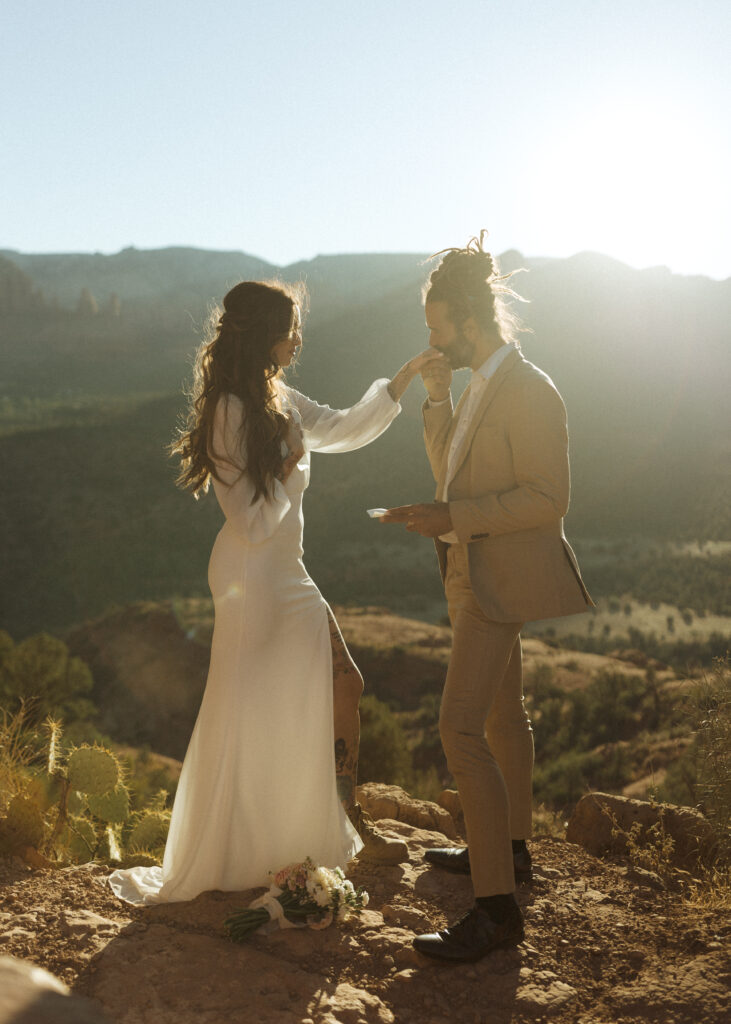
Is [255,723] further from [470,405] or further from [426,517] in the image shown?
[470,405]

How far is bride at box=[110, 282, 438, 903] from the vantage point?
9.82ft

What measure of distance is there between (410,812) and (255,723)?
64.6 inches

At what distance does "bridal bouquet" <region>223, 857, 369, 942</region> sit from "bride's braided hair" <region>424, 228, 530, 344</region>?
1.91 m

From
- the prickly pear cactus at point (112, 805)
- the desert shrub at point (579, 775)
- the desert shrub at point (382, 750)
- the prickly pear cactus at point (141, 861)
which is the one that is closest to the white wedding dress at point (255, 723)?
the prickly pear cactus at point (141, 861)

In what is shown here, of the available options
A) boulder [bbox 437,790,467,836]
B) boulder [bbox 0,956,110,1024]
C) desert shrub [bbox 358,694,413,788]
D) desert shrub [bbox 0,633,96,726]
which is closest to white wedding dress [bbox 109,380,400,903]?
boulder [bbox 437,790,467,836]

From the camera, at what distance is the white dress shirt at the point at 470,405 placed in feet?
9.25

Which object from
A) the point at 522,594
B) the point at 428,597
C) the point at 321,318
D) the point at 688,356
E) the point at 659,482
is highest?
the point at 321,318

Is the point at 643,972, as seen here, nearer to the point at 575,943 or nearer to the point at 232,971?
A: the point at 575,943

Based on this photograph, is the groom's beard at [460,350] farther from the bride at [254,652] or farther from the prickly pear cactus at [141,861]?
the prickly pear cactus at [141,861]

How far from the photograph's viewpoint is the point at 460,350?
2969 millimetres

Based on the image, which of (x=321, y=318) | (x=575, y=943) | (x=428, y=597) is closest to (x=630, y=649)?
(x=428, y=597)

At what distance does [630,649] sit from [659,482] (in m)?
18.4

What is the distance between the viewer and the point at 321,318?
83.0m

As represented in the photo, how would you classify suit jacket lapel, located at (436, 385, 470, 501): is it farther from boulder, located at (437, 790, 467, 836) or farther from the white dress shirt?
boulder, located at (437, 790, 467, 836)
